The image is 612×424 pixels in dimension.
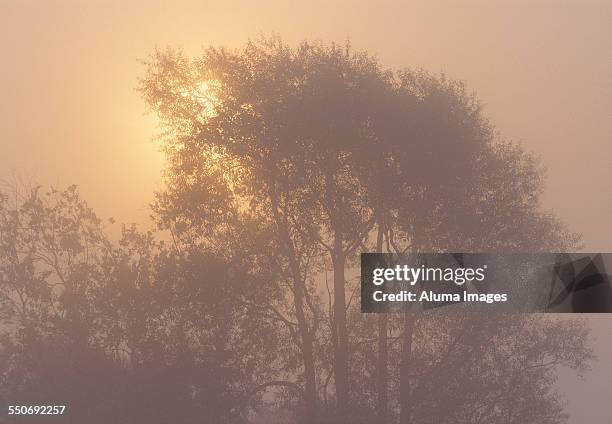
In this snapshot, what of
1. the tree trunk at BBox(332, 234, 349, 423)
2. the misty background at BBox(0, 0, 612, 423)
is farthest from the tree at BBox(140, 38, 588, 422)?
the misty background at BBox(0, 0, 612, 423)

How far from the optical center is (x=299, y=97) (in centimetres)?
579

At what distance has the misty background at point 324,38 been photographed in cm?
593

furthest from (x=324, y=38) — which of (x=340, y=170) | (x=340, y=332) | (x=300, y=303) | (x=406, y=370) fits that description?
(x=406, y=370)

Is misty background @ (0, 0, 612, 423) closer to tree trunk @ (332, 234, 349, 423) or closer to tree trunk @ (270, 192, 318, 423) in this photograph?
tree trunk @ (270, 192, 318, 423)

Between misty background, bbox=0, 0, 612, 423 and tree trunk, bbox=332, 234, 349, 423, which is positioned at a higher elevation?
misty background, bbox=0, 0, 612, 423

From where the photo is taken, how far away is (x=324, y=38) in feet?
19.6

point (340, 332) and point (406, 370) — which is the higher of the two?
point (340, 332)

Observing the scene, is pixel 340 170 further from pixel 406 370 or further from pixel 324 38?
pixel 406 370

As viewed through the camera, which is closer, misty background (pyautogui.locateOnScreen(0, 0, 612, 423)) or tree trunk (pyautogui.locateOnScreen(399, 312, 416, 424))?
tree trunk (pyautogui.locateOnScreen(399, 312, 416, 424))

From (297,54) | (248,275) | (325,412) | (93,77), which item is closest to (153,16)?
(93,77)

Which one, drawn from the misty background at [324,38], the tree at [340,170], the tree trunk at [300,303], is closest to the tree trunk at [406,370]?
the tree at [340,170]

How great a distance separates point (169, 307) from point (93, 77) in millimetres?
2165

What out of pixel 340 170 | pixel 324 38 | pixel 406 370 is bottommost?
pixel 406 370

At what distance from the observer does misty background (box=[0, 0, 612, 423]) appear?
5926 millimetres
